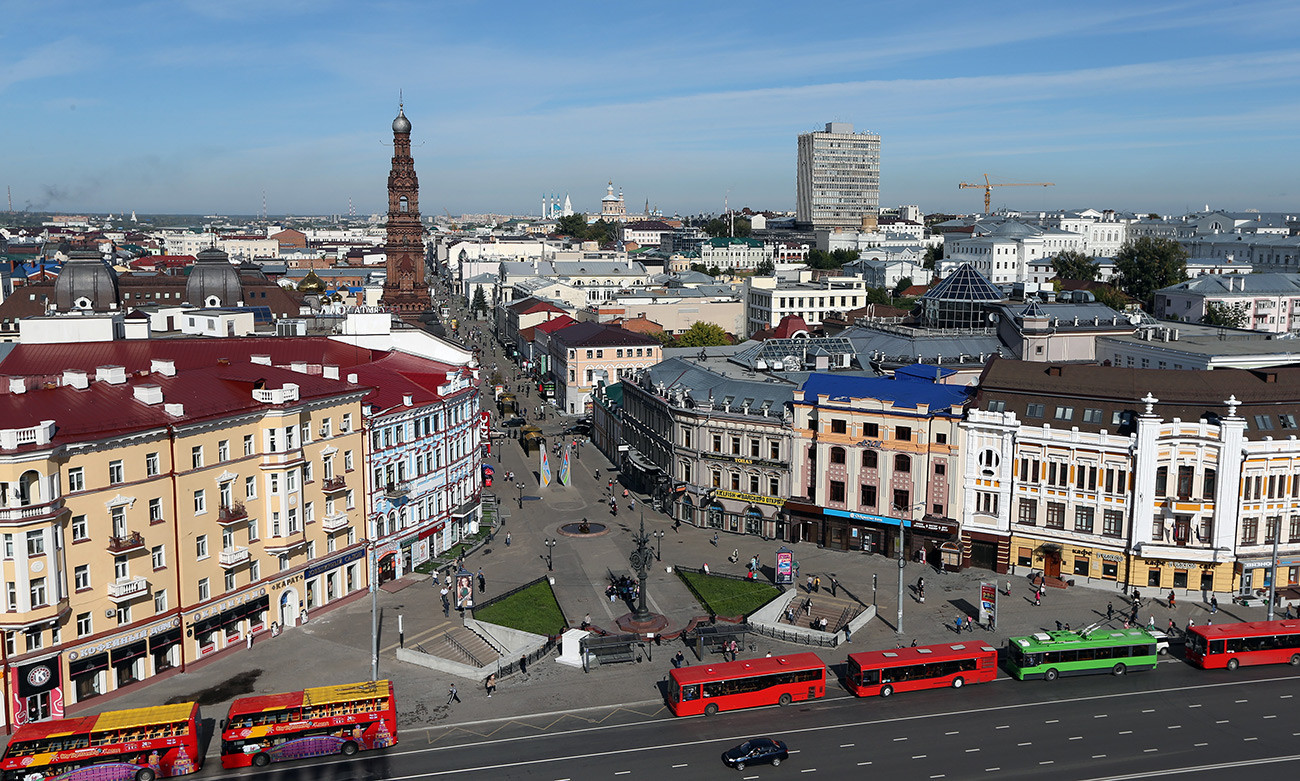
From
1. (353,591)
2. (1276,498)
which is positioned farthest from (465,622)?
Answer: (1276,498)

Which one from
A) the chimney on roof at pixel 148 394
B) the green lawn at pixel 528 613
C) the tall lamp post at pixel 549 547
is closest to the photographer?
the chimney on roof at pixel 148 394

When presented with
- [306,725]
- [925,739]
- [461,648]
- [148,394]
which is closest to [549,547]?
[461,648]

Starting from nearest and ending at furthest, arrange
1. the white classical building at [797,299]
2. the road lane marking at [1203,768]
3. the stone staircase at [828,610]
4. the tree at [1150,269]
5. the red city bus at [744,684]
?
the road lane marking at [1203,768] → the red city bus at [744,684] → the stone staircase at [828,610] → the white classical building at [797,299] → the tree at [1150,269]

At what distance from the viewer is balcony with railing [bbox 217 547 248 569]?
57.7 meters

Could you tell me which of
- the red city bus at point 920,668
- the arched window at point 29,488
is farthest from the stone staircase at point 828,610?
the arched window at point 29,488

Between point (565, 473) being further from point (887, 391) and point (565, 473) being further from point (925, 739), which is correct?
point (925, 739)

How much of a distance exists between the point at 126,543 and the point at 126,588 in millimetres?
2197

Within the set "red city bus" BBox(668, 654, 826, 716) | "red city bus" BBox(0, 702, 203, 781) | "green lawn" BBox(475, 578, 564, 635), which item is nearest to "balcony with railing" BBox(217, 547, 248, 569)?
"green lawn" BBox(475, 578, 564, 635)

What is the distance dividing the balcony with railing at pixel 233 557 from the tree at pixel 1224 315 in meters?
135

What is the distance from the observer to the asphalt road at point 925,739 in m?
44.8

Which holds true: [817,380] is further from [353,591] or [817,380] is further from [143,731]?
[143,731]

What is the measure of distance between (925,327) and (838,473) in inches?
1674

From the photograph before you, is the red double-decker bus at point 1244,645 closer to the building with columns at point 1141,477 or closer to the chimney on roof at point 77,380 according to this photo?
the building with columns at point 1141,477

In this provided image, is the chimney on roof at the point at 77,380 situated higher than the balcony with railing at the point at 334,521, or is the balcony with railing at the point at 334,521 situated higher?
the chimney on roof at the point at 77,380
